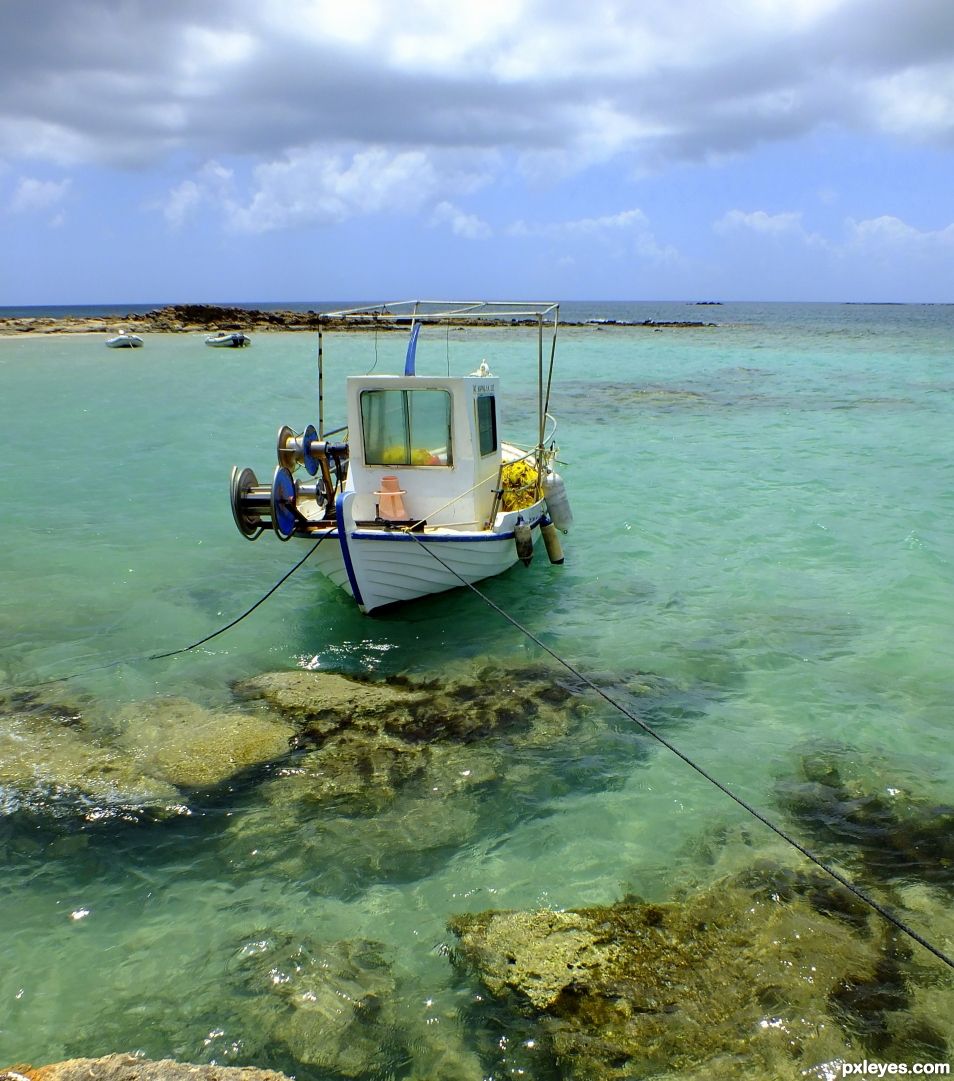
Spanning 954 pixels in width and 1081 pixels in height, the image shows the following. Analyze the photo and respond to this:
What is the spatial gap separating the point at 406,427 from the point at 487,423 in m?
1.24

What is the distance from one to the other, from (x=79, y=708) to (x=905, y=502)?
14.7m

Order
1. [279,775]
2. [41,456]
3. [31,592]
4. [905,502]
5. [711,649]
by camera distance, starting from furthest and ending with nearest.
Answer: [41,456] → [905,502] → [31,592] → [711,649] → [279,775]

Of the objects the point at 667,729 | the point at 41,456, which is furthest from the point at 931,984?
the point at 41,456

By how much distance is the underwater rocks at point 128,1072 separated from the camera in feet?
11.0

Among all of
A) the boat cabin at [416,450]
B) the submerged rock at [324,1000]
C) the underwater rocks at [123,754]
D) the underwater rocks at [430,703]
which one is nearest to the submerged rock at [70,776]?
the underwater rocks at [123,754]

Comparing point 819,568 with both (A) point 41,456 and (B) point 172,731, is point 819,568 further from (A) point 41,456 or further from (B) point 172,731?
(A) point 41,456

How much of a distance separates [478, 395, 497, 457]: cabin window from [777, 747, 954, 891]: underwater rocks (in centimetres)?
562

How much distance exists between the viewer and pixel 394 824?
20.8ft

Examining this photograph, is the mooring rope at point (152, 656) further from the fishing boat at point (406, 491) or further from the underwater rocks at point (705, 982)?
the underwater rocks at point (705, 982)

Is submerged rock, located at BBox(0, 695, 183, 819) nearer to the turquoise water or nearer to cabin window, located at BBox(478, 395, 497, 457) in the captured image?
the turquoise water

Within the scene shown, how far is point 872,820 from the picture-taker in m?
6.30

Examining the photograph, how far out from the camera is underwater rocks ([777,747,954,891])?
5.75 m

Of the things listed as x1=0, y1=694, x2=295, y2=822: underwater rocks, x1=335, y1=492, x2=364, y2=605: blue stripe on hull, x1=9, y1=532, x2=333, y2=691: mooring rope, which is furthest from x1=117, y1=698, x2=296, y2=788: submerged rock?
x1=335, y1=492, x2=364, y2=605: blue stripe on hull

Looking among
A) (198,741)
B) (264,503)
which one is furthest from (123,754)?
(264,503)
